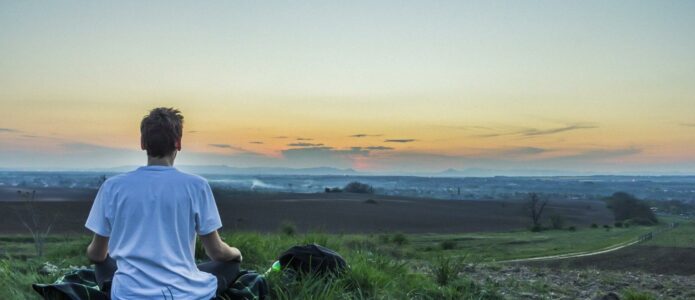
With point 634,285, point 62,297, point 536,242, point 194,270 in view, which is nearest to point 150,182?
point 194,270

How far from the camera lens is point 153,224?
3625mm

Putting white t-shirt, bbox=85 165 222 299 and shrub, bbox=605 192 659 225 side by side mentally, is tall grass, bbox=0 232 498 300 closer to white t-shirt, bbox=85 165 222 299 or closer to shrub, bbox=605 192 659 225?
white t-shirt, bbox=85 165 222 299

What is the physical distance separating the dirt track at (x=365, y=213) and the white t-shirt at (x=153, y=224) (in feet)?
176

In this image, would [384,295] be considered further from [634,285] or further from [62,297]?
[634,285]

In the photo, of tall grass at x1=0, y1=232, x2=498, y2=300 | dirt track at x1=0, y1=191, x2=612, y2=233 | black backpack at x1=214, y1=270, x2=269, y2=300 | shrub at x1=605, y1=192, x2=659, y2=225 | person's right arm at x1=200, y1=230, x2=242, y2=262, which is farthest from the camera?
shrub at x1=605, y1=192, x2=659, y2=225

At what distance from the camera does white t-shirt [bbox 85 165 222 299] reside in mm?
3588

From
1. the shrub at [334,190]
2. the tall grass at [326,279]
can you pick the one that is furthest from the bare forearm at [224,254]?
the shrub at [334,190]

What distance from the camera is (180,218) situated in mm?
3654

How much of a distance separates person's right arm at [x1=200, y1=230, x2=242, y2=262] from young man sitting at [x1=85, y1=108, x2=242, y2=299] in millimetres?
13

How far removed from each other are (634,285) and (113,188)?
31.8 feet

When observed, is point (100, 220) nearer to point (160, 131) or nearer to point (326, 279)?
point (160, 131)

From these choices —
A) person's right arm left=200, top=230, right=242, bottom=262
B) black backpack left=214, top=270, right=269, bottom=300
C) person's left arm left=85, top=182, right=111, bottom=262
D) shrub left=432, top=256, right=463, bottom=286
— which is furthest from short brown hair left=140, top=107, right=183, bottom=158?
shrub left=432, top=256, right=463, bottom=286

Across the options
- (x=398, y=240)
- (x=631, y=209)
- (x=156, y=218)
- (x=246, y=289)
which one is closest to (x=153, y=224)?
(x=156, y=218)

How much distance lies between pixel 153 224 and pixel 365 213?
8583 centimetres
